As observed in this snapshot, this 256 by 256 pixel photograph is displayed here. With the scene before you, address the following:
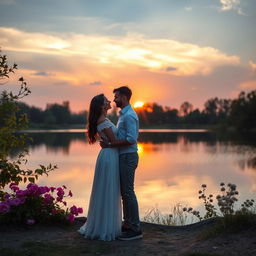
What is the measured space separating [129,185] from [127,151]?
534 mm

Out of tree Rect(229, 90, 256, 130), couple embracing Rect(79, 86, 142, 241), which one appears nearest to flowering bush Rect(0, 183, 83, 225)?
couple embracing Rect(79, 86, 142, 241)

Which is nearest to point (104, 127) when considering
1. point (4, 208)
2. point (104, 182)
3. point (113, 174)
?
point (113, 174)

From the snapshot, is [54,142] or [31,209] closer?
[31,209]

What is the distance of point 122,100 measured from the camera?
6.16 meters

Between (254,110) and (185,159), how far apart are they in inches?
2067

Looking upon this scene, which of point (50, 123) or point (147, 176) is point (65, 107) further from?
point (147, 176)

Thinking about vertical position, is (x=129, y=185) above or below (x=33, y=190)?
above

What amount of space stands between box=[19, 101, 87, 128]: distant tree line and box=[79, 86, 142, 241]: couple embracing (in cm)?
9841

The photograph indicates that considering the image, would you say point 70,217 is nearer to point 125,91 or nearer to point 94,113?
point 94,113

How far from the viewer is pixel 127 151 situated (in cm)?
618

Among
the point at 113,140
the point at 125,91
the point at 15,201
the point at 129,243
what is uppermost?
the point at 125,91

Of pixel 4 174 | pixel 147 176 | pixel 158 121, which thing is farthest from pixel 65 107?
pixel 4 174

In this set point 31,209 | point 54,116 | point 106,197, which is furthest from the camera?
point 54,116

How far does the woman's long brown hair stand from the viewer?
6.20m
